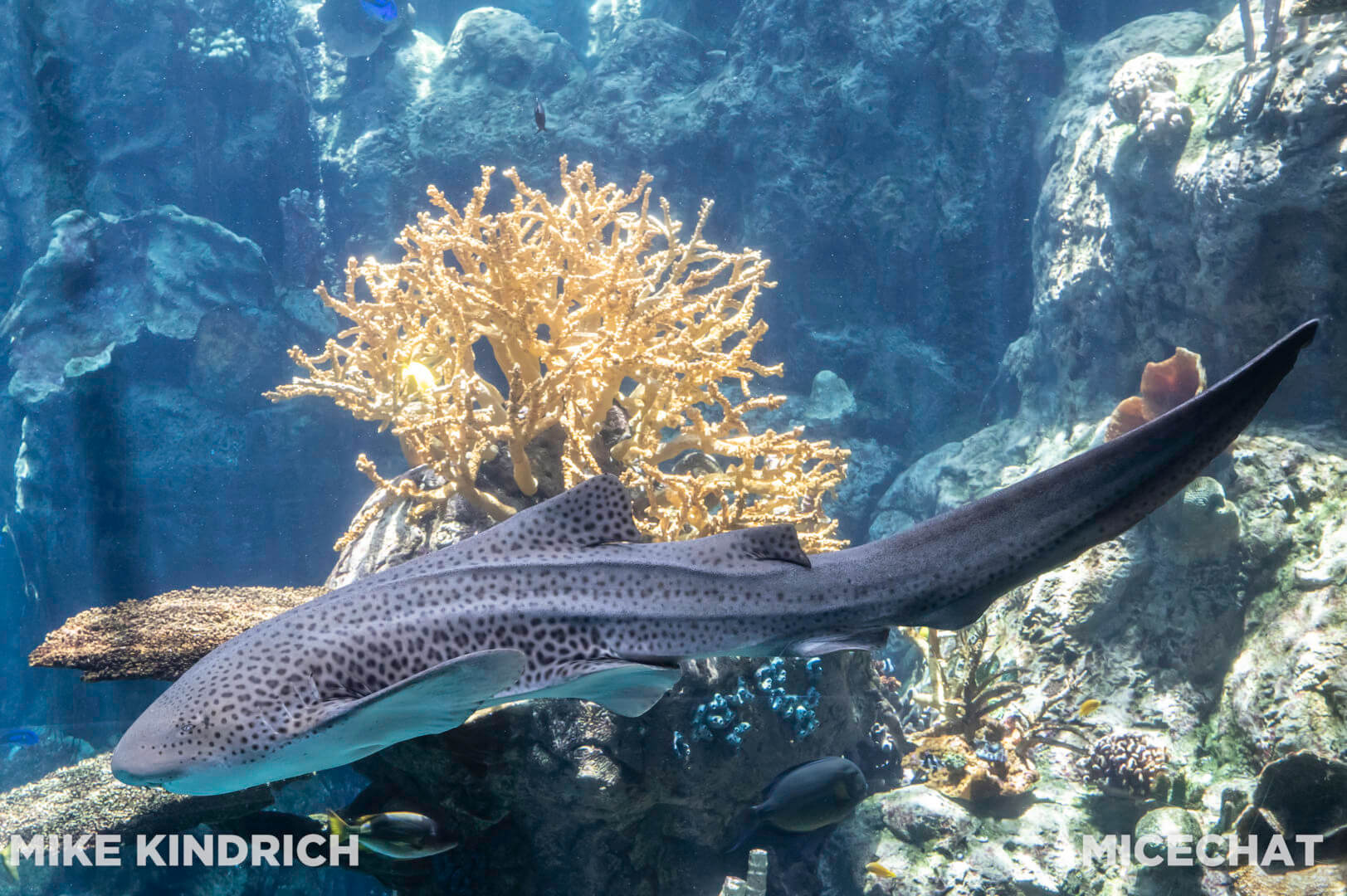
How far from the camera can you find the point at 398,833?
127 inches

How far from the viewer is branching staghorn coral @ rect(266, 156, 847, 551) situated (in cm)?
414

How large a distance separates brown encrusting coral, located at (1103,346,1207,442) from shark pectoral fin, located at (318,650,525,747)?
7669 mm

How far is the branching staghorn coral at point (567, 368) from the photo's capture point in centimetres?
414

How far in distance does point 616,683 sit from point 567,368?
2.40 m

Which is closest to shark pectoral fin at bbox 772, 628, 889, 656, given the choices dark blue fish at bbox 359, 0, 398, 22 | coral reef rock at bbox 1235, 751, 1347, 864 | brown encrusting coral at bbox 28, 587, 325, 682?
brown encrusting coral at bbox 28, 587, 325, 682

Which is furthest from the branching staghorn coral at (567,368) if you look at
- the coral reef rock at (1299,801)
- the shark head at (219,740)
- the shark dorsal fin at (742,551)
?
the coral reef rock at (1299,801)

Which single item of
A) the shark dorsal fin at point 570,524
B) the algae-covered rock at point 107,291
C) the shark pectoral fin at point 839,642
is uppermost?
the algae-covered rock at point 107,291

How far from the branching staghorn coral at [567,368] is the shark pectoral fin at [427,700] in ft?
6.98

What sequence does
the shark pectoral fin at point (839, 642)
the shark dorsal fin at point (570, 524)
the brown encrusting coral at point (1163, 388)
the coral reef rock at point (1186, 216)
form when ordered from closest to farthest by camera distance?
the shark pectoral fin at point (839, 642), the shark dorsal fin at point (570, 524), the coral reef rock at point (1186, 216), the brown encrusting coral at point (1163, 388)

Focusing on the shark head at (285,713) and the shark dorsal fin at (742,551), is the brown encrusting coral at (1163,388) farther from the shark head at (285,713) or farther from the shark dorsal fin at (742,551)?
the shark head at (285,713)

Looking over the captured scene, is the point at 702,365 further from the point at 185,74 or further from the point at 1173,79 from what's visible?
the point at 185,74

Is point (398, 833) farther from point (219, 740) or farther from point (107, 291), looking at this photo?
point (107, 291)

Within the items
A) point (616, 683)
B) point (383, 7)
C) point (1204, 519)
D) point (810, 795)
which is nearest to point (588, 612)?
point (616, 683)

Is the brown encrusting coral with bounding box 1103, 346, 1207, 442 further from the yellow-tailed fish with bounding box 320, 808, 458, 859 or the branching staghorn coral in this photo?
the yellow-tailed fish with bounding box 320, 808, 458, 859
